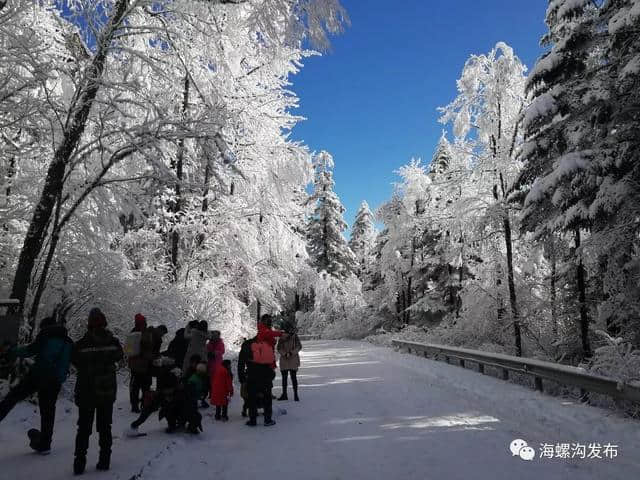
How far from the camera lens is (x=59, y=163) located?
777cm

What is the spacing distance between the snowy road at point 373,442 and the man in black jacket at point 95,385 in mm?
370

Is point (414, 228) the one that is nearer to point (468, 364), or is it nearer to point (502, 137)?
point (502, 137)

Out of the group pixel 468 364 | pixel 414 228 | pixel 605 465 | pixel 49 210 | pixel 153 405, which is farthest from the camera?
pixel 414 228

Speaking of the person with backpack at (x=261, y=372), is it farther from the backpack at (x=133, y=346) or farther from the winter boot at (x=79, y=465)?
the winter boot at (x=79, y=465)

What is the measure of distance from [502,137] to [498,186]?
211cm

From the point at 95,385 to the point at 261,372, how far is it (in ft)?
10.5

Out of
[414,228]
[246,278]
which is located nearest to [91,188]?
[246,278]

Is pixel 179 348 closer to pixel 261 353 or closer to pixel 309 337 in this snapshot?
pixel 261 353

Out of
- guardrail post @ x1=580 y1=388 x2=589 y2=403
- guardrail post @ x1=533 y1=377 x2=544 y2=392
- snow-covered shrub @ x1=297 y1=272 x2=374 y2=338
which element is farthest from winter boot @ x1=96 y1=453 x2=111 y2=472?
snow-covered shrub @ x1=297 y1=272 x2=374 y2=338

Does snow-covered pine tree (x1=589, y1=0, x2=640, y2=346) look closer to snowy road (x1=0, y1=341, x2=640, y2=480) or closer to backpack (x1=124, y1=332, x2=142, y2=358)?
snowy road (x1=0, y1=341, x2=640, y2=480)

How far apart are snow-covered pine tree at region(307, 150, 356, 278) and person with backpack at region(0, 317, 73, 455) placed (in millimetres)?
38046

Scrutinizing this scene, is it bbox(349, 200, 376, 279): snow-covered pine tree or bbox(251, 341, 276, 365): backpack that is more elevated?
bbox(349, 200, 376, 279): snow-covered pine tree

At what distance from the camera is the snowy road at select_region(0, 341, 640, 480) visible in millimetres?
4773

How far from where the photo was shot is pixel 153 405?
254 inches
